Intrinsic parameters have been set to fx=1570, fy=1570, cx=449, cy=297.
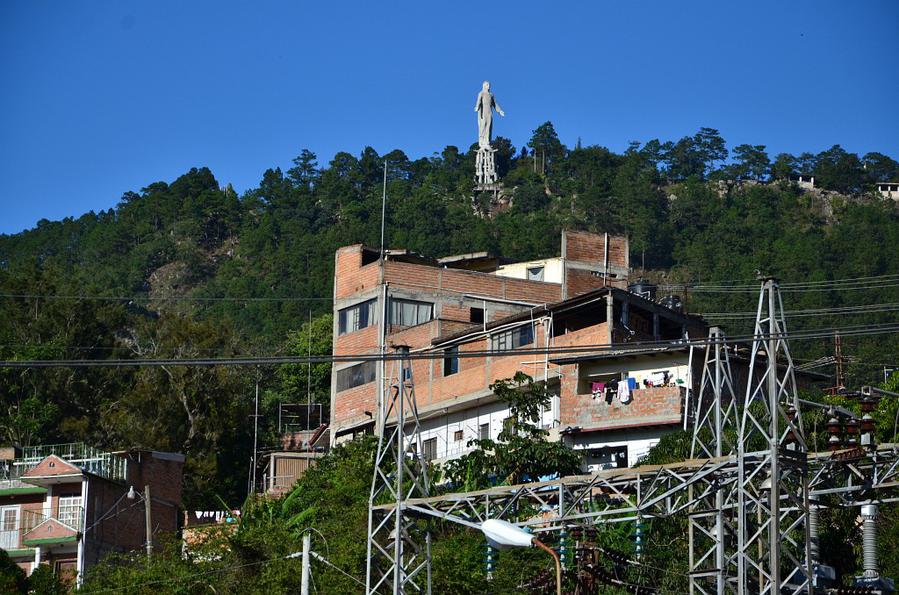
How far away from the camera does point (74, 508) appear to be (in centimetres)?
5356

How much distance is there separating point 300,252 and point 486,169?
36.4m

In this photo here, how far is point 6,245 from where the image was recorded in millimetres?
142750

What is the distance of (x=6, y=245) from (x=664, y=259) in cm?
6048

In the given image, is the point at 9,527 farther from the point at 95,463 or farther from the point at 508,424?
the point at 508,424

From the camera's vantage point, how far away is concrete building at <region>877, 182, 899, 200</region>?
440 ft

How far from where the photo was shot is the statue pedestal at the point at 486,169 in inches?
5743

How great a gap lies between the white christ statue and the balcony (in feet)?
259

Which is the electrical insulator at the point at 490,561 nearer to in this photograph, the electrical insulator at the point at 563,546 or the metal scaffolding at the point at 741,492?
the metal scaffolding at the point at 741,492

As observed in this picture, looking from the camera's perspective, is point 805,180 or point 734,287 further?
point 805,180

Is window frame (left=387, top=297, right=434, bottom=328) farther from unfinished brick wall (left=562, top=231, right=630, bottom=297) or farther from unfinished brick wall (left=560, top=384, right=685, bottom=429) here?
unfinished brick wall (left=560, top=384, right=685, bottom=429)

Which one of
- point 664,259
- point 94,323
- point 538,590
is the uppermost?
point 664,259

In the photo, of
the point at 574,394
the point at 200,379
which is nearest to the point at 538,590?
the point at 574,394

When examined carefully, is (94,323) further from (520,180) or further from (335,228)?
(520,180)

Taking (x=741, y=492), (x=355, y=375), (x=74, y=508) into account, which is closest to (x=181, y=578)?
(x=74, y=508)
